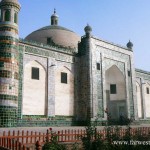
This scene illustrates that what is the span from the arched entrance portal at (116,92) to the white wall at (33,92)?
8479 mm

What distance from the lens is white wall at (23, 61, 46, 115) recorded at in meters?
17.0

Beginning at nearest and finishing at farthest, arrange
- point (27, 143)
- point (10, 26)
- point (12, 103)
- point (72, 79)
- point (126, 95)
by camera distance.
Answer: point (27, 143), point (12, 103), point (10, 26), point (72, 79), point (126, 95)

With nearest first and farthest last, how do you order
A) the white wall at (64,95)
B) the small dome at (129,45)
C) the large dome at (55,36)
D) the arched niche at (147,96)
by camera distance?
1. the white wall at (64,95)
2. the small dome at (129,45)
3. the large dome at (55,36)
4. the arched niche at (147,96)

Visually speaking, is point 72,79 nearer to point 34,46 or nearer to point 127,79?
point 34,46

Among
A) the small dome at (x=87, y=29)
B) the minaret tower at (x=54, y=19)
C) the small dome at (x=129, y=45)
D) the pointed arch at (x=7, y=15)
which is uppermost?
the minaret tower at (x=54, y=19)

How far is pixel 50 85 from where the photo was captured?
18453mm

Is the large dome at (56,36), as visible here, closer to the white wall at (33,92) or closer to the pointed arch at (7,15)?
the white wall at (33,92)

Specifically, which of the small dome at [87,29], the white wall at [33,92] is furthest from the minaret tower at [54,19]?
the white wall at [33,92]

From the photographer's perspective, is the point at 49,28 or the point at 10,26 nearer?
the point at 10,26

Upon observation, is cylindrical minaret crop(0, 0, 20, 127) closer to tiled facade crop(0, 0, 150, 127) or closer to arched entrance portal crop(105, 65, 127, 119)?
tiled facade crop(0, 0, 150, 127)

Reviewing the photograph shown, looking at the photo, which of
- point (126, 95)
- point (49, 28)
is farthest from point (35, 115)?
point (49, 28)

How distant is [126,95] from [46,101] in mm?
9057

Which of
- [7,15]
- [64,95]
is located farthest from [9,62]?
[64,95]

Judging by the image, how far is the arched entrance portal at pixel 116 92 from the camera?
24031mm
